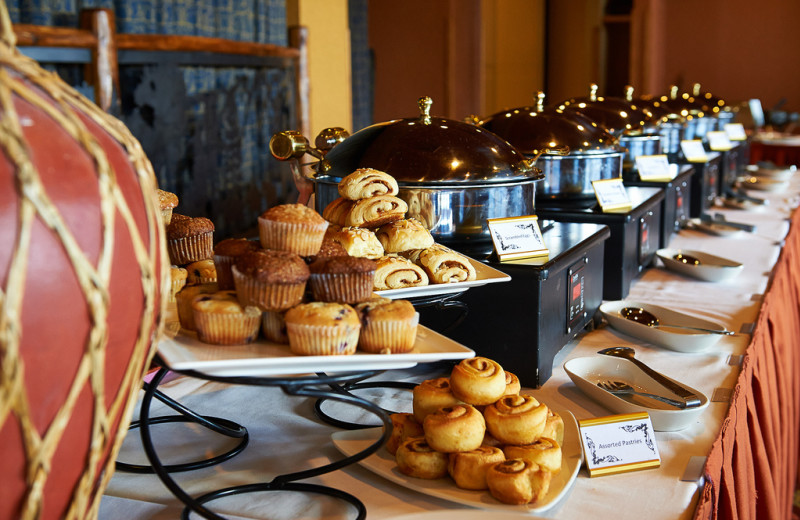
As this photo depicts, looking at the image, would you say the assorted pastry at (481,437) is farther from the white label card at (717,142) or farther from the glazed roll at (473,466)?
the white label card at (717,142)

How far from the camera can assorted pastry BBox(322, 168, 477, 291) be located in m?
0.94

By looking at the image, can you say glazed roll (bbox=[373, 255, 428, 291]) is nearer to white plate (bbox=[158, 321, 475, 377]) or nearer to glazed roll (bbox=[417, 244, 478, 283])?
glazed roll (bbox=[417, 244, 478, 283])

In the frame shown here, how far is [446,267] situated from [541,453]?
0.86ft

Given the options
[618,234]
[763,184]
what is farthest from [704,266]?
[763,184]

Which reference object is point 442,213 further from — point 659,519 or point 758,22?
point 758,22

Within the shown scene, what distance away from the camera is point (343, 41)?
12.2 ft

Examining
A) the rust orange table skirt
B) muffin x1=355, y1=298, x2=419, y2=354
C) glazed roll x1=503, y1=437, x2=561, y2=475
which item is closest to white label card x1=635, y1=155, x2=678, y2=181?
the rust orange table skirt

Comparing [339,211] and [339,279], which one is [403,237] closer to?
[339,211]

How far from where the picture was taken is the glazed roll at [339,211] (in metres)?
1.07

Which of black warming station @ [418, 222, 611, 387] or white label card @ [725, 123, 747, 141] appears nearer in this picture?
black warming station @ [418, 222, 611, 387]

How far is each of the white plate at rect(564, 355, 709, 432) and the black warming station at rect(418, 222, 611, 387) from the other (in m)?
0.05

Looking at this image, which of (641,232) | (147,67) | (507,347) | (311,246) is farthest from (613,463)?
(147,67)

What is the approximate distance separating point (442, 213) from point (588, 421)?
428 millimetres

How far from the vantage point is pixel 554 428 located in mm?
867
